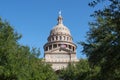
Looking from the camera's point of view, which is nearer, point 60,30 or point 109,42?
point 109,42

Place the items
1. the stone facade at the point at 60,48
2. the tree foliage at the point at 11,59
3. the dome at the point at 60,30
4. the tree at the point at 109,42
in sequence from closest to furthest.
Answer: the tree at the point at 109,42, the tree foliage at the point at 11,59, the stone facade at the point at 60,48, the dome at the point at 60,30

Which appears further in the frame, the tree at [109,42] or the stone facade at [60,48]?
the stone facade at [60,48]

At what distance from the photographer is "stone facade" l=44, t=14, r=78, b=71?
9501 cm

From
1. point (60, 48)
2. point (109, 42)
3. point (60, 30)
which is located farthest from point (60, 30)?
point (109, 42)

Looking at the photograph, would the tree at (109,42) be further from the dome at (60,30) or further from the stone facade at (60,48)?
the dome at (60,30)

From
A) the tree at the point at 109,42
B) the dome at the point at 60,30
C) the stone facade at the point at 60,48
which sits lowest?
the tree at the point at 109,42

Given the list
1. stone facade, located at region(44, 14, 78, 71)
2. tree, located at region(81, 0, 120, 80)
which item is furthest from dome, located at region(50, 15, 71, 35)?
tree, located at region(81, 0, 120, 80)

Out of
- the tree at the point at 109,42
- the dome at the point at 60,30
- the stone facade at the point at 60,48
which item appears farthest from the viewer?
the dome at the point at 60,30

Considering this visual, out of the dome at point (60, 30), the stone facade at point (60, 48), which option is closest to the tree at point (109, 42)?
the stone facade at point (60, 48)

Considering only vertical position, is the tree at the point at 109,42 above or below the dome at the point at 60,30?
below

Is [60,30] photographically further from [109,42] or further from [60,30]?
[109,42]

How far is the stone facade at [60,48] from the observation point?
9501 cm

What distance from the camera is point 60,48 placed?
101 m

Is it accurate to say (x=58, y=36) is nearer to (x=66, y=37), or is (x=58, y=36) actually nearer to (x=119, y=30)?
(x=66, y=37)
